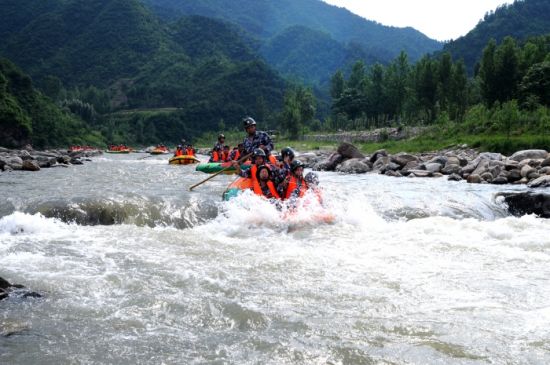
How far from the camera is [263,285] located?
6066mm

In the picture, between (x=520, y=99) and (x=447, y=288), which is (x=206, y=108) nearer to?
(x=520, y=99)

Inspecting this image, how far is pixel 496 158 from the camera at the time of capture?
2414 centimetres

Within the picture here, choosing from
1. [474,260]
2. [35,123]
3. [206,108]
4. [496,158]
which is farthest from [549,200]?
[206,108]

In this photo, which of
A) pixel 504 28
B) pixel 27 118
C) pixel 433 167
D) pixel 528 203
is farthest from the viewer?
pixel 504 28

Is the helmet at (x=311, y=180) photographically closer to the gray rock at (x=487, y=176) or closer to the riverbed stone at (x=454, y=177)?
the gray rock at (x=487, y=176)

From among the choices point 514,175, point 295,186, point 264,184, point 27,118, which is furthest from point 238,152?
point 27,118

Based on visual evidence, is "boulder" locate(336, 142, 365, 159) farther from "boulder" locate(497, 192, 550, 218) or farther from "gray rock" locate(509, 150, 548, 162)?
"boulder" locate(497, 192, 550, 218)

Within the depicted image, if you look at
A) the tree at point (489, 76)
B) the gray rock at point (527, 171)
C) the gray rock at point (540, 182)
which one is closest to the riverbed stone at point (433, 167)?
the gray rock at point (527, 171)

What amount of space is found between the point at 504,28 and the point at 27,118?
129m

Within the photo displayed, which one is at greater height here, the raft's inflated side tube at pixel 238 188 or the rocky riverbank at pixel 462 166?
the raft's inflated side tube at pixel 238 188

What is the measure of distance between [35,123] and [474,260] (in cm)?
6632

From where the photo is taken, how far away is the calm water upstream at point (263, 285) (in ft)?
13.8

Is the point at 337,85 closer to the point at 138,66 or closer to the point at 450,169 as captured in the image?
the point at 450,169

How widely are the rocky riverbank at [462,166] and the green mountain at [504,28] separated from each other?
112m
